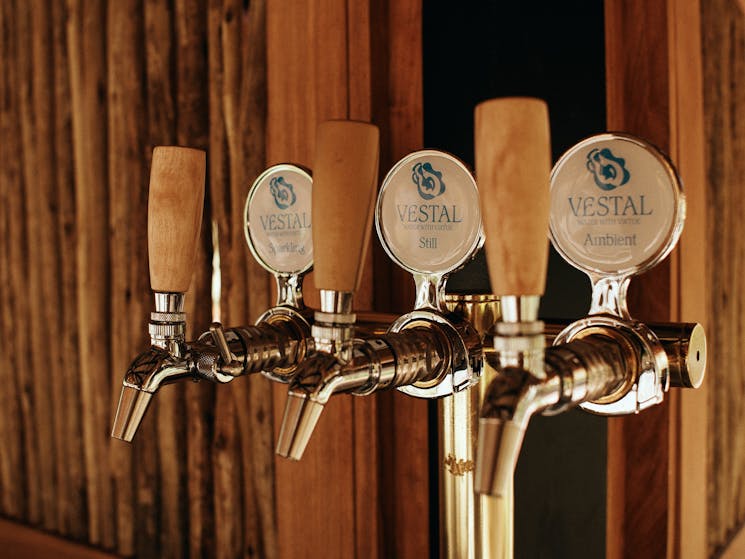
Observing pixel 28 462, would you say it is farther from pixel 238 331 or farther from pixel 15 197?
pixel 238 331

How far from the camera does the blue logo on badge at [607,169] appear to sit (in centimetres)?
57

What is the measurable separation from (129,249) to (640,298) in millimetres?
1107

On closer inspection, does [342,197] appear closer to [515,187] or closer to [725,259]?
[515,187]

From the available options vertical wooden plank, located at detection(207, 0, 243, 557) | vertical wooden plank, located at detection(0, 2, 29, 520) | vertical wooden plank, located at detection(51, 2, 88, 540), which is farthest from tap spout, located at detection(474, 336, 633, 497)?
vertical wooden plank, located at detection(0, 2, 29, 520)

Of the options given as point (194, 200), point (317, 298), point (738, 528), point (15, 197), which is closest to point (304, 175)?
point (194, 200)

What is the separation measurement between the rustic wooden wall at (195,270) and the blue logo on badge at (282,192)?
18 cm

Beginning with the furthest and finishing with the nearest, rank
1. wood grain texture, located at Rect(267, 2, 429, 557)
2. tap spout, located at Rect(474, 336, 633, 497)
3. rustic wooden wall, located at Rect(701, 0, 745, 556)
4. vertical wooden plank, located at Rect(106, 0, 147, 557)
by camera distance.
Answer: vertical wooden plank, located at Rect(106, 0, 147, 557), wood grain texture, located at Rect(267, 2, 429, 557), rustic wooden wall, located at Rect(701, 0, 745, 556), tap spout, located at Rect(474, 336, 633, 497)

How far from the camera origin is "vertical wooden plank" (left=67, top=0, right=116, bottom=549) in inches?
60.6

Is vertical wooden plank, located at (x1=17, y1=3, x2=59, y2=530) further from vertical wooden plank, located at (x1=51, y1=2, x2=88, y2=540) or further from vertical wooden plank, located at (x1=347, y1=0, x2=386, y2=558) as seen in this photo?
vertical wooden plank, located at (x1=347, y1=0, x2=386, y2=558)

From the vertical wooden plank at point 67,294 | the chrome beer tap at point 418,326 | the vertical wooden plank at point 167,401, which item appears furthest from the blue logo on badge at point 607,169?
the vertical wooden plank at point 67,294

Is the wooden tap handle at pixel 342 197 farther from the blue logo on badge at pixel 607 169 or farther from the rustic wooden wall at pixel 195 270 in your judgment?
the rustic wooden wall at pixel 195 270

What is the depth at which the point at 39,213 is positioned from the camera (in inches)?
66.4

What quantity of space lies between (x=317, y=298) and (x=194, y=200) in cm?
33

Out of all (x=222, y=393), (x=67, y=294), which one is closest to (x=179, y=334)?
(x=222, y=393)
